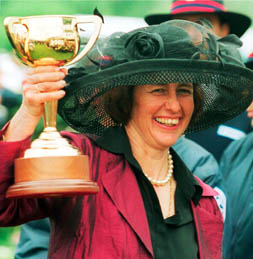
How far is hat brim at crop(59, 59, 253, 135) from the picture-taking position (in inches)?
125

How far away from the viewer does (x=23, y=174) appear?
9.28 ft

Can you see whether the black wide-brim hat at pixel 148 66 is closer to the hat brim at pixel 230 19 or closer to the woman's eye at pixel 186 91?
the woman's eye at pixel 186 91

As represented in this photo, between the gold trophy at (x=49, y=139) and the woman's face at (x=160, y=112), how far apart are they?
1.72ft

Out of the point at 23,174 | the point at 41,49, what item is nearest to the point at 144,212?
the point at 23,174

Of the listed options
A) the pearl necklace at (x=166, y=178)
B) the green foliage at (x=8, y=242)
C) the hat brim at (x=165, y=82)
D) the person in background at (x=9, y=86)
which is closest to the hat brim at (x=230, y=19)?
the person in background at (x=9, y=86)

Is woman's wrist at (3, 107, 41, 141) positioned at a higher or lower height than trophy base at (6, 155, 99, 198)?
higher

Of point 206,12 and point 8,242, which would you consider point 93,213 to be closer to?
point 8,242

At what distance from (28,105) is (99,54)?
52cm

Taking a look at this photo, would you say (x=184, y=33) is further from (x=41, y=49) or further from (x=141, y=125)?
(x=41, y=49)

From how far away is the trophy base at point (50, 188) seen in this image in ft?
9.09

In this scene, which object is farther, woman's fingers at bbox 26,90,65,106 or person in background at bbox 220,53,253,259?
person in background at bbox 220,53,253,259

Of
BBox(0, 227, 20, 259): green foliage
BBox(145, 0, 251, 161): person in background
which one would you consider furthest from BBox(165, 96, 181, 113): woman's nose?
BBox(0, 227, 20, 259): green foliage

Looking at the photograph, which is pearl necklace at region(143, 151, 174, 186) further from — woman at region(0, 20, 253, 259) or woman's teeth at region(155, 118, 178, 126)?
woman's teeth at region(155, 118, 178, 126)

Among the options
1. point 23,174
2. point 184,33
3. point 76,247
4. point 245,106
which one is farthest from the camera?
point 245,106
